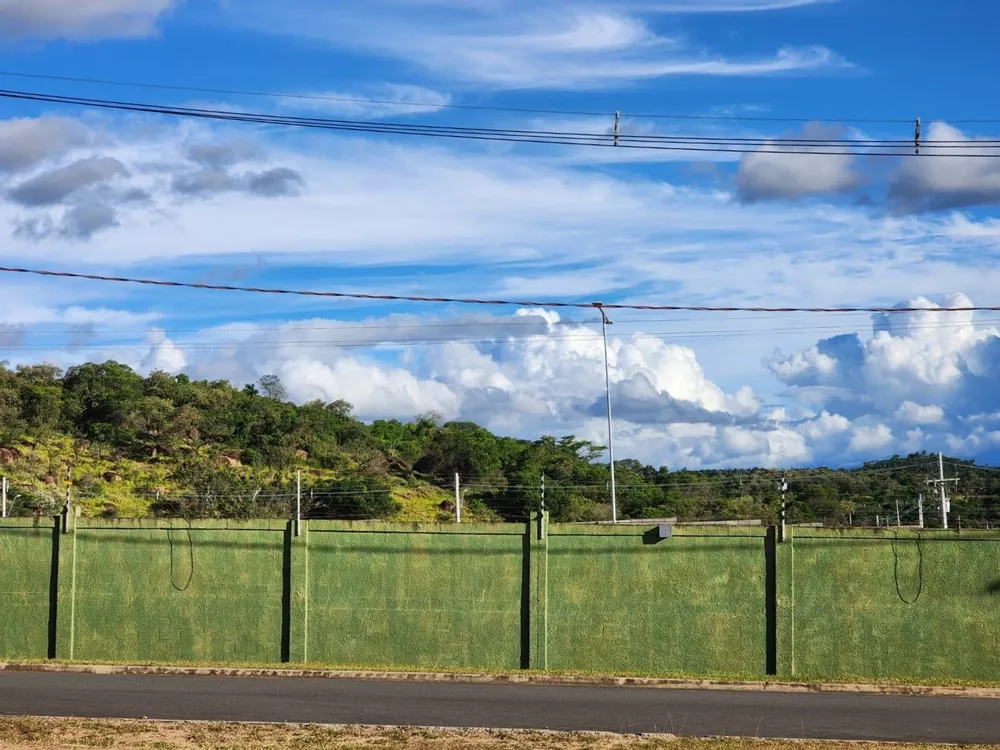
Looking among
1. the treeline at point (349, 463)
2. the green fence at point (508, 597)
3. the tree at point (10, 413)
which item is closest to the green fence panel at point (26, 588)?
the green fence at point (508, 597)

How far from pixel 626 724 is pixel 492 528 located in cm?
610

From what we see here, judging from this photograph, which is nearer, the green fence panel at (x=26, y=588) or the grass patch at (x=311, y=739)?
the grass patch at (x=311, y=739)

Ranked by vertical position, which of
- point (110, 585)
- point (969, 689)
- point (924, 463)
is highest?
point (924, 463)

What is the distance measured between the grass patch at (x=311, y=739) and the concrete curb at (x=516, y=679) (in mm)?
4946

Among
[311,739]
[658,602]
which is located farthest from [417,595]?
[311,739]

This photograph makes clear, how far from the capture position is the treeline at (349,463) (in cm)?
4884

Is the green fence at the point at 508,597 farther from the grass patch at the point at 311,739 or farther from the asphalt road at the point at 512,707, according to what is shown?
the grass patch at the point at 311,739

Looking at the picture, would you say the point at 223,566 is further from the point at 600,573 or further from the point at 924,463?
the point at 924,463

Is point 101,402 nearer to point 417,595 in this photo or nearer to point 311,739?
point 417,595

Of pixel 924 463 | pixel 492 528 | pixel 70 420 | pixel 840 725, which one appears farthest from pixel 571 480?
pixel 840 725

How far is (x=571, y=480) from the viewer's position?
2243 inches

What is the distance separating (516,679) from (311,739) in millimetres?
6096

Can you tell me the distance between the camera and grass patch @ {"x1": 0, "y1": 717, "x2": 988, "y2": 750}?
12.7 metres

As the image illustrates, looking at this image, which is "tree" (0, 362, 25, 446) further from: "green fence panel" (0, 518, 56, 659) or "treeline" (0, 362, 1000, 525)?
"green fence panel" (0, 518, 56, 659)
